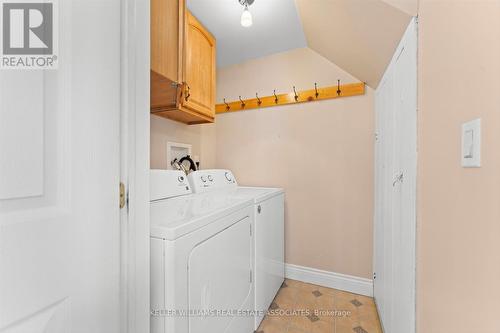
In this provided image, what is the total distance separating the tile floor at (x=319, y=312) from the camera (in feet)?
5.24

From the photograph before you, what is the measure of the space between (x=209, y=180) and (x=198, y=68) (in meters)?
0.93

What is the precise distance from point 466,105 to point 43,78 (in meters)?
1.06

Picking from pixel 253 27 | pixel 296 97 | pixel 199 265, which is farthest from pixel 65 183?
pixel 296 97

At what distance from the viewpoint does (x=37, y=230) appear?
1.53 ft

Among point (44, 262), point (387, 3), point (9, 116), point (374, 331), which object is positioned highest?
point (387, 3)

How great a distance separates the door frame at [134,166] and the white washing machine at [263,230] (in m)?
0.87

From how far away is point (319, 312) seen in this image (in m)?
1.76

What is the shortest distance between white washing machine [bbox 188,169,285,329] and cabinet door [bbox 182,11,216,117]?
0.58 meters

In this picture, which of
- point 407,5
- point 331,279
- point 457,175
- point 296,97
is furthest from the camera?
point 296,97

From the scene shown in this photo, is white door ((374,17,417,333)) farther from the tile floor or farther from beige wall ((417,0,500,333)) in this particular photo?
the tile floor

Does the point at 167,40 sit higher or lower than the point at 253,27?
lower

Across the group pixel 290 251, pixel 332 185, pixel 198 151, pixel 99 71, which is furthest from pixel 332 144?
pixel 99 71

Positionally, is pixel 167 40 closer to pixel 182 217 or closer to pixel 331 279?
pixel 182 217

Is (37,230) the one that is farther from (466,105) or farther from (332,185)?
(332,185)
